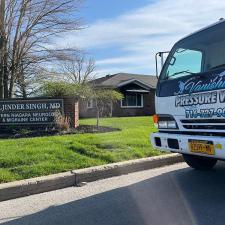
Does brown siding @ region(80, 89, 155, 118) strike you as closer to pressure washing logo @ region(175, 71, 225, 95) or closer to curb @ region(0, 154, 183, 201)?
curb @ region(0, 154, 183, 201)

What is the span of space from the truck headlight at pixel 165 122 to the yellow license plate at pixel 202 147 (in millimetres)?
508

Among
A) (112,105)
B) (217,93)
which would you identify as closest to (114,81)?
(112,105)

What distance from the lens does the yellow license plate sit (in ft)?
17.9

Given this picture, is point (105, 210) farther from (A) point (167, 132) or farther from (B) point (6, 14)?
(B) point (6, 14)

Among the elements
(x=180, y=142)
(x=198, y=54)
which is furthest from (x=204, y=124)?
(x=198, y=54)

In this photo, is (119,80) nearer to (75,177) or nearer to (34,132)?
(34,132)

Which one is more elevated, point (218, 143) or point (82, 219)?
point (218, 143)

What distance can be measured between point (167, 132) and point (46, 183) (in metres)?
2.03

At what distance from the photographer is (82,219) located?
5.02 metres

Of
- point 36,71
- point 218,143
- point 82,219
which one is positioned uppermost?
point 36,71

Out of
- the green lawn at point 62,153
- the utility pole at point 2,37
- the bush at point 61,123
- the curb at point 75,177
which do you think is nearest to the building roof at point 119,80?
the utility pole at point 2,37

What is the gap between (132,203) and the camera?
18.4 feet

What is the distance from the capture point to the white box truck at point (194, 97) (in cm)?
548

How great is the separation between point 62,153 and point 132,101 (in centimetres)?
2679
